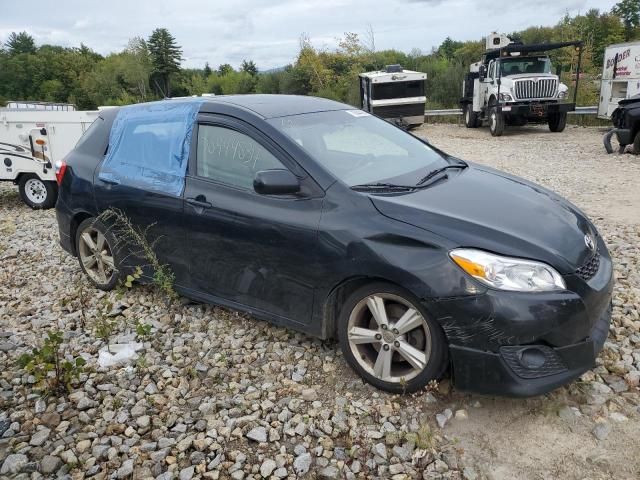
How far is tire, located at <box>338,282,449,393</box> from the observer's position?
3.02 metres

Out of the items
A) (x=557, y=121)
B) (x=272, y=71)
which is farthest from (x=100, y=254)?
(x=272, y=71)

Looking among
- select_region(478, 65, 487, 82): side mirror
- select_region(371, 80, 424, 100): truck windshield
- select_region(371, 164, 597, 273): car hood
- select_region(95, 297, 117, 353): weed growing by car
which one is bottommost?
select_region(95, 297, 117, 353): weed growing by car

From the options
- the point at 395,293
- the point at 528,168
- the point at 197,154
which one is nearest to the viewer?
Answer: the point at 395,293

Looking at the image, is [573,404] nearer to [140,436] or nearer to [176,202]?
[140,436]

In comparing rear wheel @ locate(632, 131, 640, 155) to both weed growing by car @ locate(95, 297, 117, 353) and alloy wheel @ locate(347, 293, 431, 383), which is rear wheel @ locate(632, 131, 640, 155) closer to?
alloy wheel @ locate(347, 293, 431, 383)

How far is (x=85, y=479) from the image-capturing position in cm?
275

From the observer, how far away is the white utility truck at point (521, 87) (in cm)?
1694

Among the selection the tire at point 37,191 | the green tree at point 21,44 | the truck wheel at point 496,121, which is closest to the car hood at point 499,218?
the tire at point 37,191

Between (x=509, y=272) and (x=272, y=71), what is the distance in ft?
168

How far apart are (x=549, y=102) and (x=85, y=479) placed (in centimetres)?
1760

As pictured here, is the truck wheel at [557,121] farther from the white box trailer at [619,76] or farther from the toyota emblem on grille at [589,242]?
the toyota emblem on grille at [589,242]

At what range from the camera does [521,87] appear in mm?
17031

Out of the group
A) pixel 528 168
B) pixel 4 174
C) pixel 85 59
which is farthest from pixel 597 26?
pixel 85 59

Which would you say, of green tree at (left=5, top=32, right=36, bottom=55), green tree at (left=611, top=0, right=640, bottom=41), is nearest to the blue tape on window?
green tree at (left=611, top=0, right=640, bottom=41)
